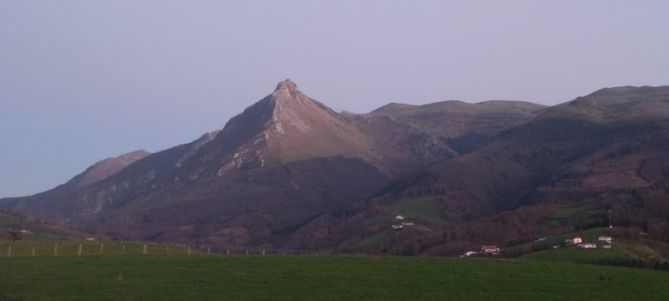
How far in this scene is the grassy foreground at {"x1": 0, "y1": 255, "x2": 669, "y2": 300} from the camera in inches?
1324

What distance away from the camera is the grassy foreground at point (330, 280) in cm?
3362

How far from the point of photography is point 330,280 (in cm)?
3844

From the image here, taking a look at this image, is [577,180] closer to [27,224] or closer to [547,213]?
[547,213]

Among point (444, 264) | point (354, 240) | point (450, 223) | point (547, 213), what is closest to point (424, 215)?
point (450, 223)

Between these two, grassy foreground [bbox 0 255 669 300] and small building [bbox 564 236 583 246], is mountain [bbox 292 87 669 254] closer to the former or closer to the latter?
small building [bbox 564 236 583 246]

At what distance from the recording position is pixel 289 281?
125 feet

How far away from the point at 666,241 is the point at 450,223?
257 ft

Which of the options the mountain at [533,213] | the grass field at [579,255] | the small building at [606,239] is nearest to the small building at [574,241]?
the small building at [606,239]

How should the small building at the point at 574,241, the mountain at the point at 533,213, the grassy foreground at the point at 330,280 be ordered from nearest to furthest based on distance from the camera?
the grassy foreground at the point at 330,280 < the small building at the point at 574,241 < the mountain at the point at 533,213

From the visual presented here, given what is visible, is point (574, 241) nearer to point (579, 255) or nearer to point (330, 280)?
point (579, 255)

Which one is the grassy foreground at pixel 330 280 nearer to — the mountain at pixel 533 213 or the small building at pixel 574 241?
the small building at pixel 574 241

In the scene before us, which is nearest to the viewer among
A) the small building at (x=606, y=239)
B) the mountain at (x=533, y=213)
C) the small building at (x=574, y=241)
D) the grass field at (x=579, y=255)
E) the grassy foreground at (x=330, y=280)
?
the grassy foreground at (x=330, y=280)

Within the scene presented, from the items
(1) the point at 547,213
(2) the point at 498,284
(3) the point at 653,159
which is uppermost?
(3) the point at 653,159

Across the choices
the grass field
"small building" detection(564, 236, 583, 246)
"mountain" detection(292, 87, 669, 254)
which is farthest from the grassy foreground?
"mountain" detection(292, 87, 669, 254)
